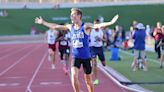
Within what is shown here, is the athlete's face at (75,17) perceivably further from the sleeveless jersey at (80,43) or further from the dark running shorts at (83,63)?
the dark running shorts at (83,63)

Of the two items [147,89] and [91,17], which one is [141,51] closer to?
[147,89]

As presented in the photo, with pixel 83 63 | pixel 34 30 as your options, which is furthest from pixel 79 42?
pixel 34 30

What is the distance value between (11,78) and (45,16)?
2641 inches

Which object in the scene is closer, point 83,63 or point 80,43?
point 80,43

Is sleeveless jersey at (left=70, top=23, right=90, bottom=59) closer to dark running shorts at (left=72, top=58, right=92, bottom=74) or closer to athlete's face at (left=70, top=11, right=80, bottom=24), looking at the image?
dark running shorts at (left=72, top=58, right=92, bottom=74)

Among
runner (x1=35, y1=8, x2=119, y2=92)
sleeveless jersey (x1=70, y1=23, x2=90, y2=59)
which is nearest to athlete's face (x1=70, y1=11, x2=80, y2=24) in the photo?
runner (x1=35, y1=8, x2=119, y2=92)

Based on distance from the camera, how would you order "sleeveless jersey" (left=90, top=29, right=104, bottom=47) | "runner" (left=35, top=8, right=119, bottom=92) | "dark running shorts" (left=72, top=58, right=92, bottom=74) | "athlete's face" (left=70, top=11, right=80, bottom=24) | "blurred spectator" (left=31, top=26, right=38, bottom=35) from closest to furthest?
1. "athlete's face" (left=70, top=11, right=80, bottom=24)
2. "runner" (left=35, top=8, right=119, bottom=92)
3. "dark running shorts" (left=72, top=58, right=92, bottom=74)
4. "sleeveless jersey" (left=90, top=29, right=104, bottom=47)
5. "blurred spectator" (left=31, top=26, right=38, bottom=35)

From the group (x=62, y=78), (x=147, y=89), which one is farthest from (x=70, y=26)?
(x=62, y=78)

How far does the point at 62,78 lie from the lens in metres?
19.8

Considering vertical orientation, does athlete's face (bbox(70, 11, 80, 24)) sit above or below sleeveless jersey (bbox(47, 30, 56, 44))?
above

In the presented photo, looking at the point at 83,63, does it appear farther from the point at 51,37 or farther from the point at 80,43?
the point at 51,37

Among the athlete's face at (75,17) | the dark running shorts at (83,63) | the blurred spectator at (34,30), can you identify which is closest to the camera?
the athlete's face at (75,17)

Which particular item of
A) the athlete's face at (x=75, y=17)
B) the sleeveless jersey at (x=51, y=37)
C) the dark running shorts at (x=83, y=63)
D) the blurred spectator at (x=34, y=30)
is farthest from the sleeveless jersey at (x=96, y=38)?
the blurred spectator at (x=34, y=30)

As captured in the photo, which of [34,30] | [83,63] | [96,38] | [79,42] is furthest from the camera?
[34,30]
